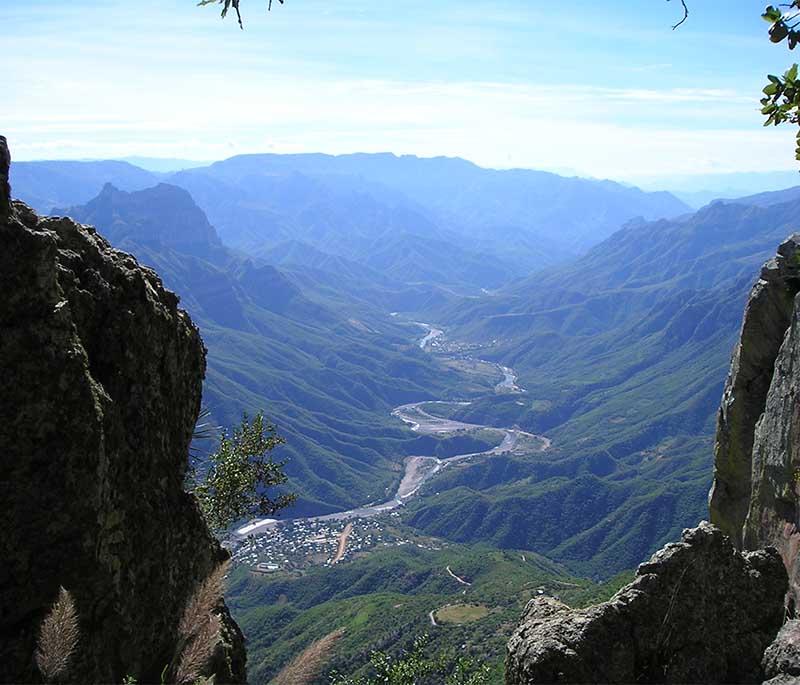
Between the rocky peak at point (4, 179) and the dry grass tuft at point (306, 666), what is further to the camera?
the rocky peak at point (4, 179)

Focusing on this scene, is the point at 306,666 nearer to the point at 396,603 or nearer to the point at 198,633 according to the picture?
the point at 198,633

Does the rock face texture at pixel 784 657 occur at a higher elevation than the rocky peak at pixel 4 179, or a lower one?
lower

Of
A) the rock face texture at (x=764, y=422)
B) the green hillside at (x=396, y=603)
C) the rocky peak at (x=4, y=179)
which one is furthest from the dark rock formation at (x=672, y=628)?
the green hillside at (x=396, y=603)

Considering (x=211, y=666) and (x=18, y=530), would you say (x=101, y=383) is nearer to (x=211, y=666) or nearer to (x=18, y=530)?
(x=18, y=530)

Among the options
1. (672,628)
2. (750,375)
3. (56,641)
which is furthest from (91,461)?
(750,375)

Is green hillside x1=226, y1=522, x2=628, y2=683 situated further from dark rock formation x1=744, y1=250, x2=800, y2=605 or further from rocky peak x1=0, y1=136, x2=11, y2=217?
rocky peak x1=0, y1=136, x2=11, y2=217

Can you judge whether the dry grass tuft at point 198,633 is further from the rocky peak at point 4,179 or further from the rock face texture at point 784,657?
the rock face texture at point 784,657
